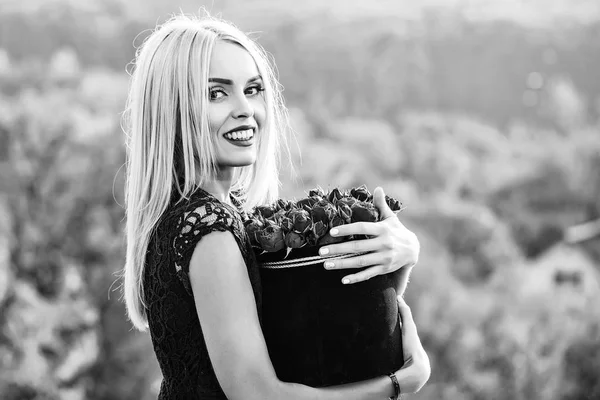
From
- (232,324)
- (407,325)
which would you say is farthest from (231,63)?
(407,325)

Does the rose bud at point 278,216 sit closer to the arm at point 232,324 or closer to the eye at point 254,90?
the arm at point 232,324

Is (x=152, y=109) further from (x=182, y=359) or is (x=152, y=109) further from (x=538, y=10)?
(x=538, y=10)

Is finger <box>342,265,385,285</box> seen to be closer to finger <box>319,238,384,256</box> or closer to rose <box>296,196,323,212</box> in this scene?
finger <box>319,238,384,256</box>

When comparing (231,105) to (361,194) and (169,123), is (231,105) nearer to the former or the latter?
(169,123)

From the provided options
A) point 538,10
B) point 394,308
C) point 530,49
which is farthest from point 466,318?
point 394,308

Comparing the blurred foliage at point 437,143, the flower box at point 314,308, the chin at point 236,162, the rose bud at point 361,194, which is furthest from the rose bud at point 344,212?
the blurred foliage at point 437,143

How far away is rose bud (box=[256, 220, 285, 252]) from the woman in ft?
0.12

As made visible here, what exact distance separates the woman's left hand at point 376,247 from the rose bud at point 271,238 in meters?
0.08

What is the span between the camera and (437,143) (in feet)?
24.1

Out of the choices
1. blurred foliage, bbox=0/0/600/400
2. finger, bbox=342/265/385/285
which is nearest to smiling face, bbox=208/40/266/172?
finger, bbox=342/265/385/285

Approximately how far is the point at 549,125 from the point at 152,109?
6.67m

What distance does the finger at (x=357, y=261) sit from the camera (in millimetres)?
1269

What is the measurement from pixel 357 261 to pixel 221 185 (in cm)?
35

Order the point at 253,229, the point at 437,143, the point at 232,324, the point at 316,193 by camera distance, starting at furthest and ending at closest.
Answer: the point at 437,143, the point at 316,193, the point at 253,229, the point at 232,324
